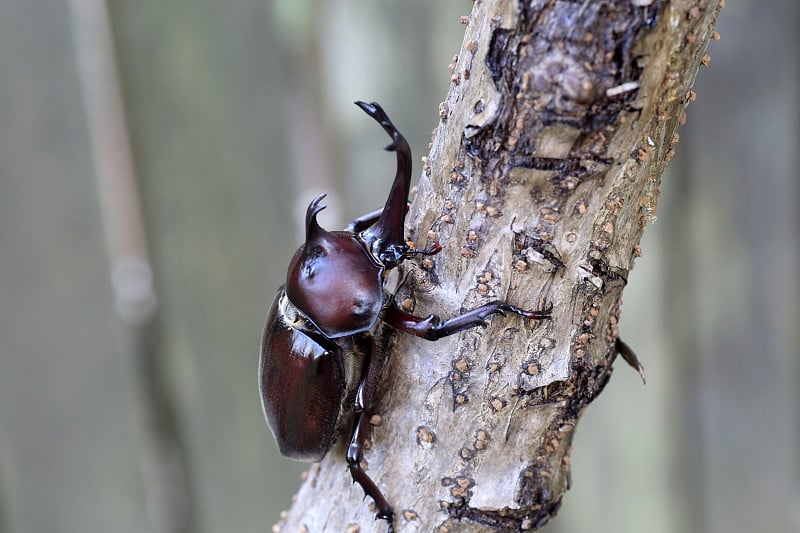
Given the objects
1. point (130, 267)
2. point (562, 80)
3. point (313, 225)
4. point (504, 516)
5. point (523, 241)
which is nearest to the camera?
point (562, 80)

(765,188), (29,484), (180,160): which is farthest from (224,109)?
(765,188)

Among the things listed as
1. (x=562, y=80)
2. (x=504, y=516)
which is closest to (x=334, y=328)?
(x=504, y=516)

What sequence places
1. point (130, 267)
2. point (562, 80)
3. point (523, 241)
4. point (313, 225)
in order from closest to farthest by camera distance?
point (562, 80) < point (523, 241) < point (313, 225) < point (130, 267)

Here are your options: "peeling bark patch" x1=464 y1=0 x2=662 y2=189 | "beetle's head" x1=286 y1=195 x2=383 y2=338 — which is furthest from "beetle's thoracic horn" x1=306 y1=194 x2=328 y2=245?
"peeling bark patch" x1=464 y1=0 x2=662 y2=189

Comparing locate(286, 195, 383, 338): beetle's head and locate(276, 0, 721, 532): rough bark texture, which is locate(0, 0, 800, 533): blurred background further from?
locate(276, 0, 721, 532): rough bark texture

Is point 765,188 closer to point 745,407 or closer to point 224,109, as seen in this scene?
point 745,407

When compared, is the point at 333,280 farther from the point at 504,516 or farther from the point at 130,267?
the point at 130,267

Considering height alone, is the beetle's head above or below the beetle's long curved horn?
below
